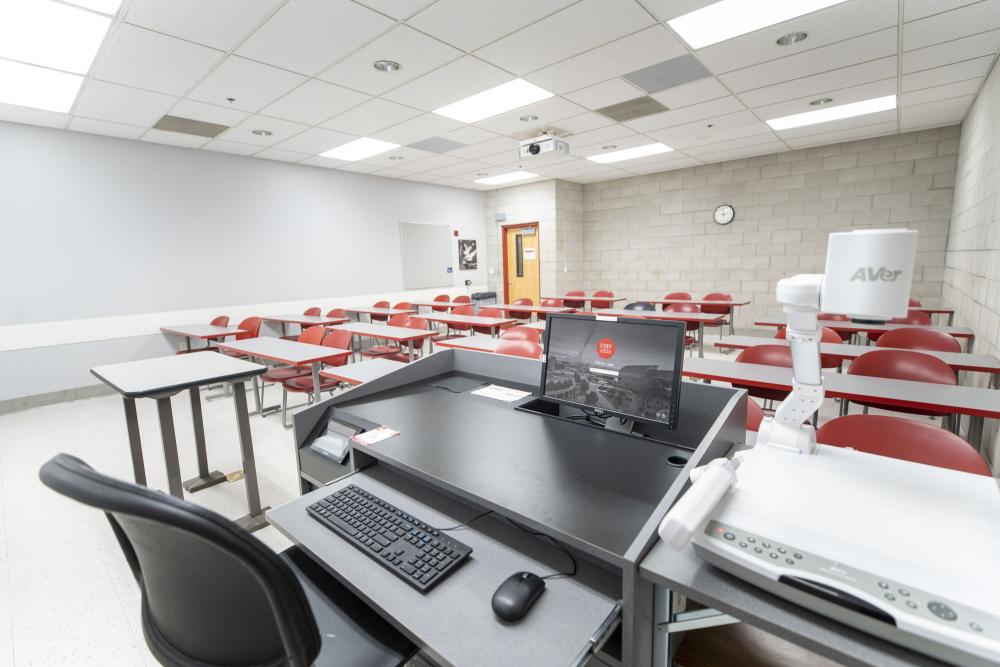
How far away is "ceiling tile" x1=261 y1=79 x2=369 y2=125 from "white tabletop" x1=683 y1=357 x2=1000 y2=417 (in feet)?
11.9

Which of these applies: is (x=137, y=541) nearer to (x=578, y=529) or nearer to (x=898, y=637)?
(x=578, y=529)

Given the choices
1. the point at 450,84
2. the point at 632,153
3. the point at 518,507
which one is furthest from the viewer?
the point at 632,153

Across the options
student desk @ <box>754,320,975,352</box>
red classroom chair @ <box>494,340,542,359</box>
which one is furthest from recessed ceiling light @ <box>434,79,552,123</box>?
student desk @ <box>754,320,975,352</box>

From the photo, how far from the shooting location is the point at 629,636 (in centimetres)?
81

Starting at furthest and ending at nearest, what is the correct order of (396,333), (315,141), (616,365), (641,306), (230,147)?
(641,306) < (230,147) < (315,141) < (396,333) < (616,365)

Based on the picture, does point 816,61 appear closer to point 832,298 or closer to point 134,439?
point 832,298

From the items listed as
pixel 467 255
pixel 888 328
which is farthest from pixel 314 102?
pixel 888 328

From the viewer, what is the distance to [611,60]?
3.41 m

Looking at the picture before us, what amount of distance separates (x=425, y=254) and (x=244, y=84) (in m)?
4.71

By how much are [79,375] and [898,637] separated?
6.67 m

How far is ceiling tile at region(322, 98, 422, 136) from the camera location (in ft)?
13.8

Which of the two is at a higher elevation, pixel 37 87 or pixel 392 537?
pixel 37 87

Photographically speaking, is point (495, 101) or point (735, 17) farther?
point (495, 101)

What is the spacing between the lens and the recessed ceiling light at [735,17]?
2.74 metres
